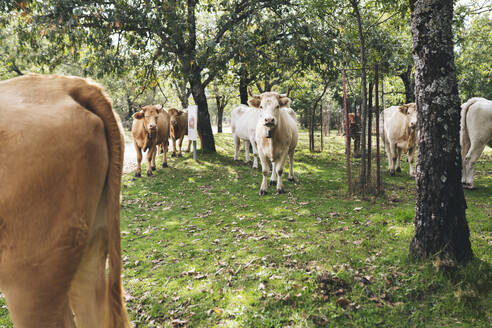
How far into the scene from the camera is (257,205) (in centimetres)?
676

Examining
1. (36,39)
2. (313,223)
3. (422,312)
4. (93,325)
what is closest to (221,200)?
(313,223)

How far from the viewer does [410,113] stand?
8.70 m

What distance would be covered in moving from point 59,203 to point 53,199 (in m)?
0.03

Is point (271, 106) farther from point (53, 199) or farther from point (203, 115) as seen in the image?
point (203, 115)

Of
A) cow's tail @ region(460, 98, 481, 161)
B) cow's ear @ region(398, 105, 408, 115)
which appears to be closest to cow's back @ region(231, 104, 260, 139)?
cow's ear @ region(398, 105, 408, 115)

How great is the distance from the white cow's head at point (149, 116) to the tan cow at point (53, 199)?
27.7ft

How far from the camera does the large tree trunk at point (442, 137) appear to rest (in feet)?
10.2

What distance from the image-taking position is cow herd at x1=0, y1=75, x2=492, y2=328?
1.32 m

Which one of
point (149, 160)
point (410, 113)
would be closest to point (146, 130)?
point (149, 160)

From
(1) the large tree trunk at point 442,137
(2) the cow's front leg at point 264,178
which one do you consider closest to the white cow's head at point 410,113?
(2) the cow's front leg at point 264,178

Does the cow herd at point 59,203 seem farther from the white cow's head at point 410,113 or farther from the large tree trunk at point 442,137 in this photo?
the white cow's head at point 410,113

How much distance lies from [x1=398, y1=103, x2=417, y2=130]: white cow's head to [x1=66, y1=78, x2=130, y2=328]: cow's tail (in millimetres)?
8682

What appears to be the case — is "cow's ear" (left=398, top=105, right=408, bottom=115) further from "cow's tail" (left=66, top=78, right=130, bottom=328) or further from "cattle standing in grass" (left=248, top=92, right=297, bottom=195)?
"cow's tail" (left=66, top=78, right=130, bottom=328)

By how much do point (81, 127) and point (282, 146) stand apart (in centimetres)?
646
